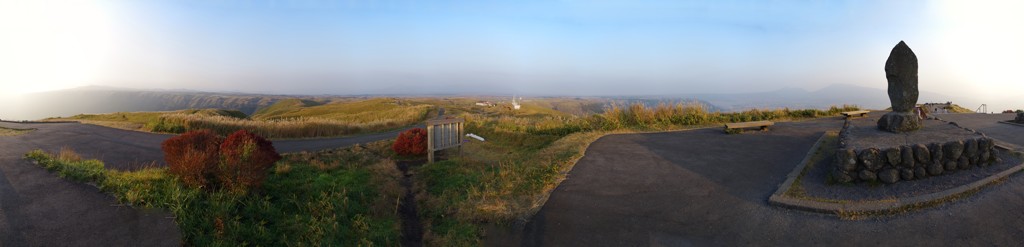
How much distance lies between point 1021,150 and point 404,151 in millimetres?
15132

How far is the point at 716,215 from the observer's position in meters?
6.17

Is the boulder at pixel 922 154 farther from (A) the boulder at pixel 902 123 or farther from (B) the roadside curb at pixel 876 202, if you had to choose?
(A) the boulder at pixel 902 123

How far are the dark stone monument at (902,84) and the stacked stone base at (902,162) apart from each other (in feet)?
5.94

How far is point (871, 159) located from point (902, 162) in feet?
2.04

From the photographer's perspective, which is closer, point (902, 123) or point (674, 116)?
point (902, 123)

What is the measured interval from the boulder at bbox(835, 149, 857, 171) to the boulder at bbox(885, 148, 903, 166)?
18.9 inches

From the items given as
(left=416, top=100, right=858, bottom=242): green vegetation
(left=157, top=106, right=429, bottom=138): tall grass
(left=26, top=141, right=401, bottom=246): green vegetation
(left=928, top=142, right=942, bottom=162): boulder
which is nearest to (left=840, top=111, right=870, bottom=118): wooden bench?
(left=416, top=100, right=858, bottom=242): green vegetation

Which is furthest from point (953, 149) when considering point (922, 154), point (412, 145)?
point (412, 145)

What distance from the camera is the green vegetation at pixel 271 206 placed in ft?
18.7

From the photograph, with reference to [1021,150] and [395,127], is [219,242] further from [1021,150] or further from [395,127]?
[395,127]

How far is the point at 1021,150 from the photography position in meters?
8.59

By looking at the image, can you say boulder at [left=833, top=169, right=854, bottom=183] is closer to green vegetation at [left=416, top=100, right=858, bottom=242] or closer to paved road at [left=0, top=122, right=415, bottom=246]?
green vegetation at [left=416, top=100, right=858, bottom=242]

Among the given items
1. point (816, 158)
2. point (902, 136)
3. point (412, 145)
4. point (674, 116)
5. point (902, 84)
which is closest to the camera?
point (902, 136)

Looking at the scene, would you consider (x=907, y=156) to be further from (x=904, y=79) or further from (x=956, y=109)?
(x=956, y=109)
